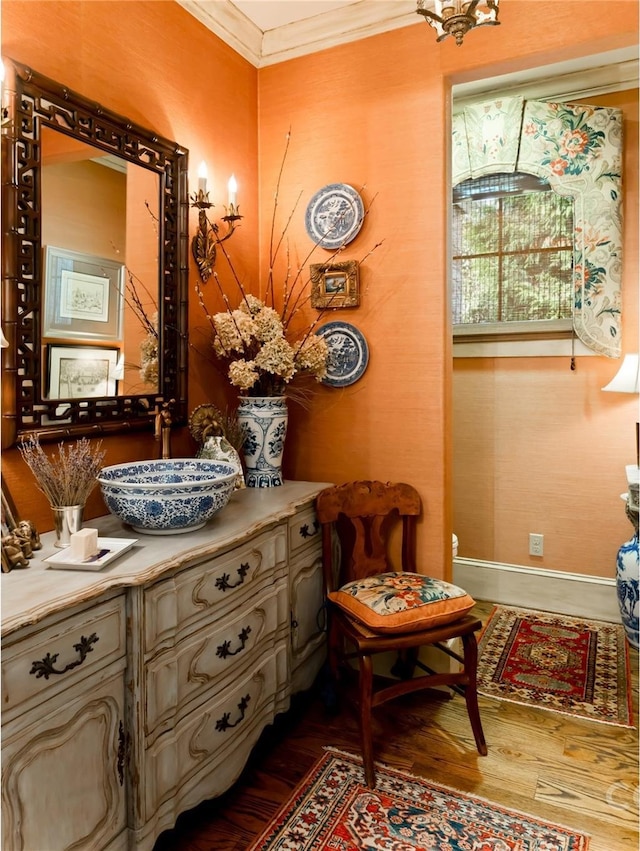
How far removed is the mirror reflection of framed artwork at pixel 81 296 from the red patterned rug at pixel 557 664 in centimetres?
211

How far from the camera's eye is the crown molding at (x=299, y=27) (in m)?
2.37

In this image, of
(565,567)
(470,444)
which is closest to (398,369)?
(470,444)

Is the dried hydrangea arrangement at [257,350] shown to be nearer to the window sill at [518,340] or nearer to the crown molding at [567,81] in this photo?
the window sill at [518,340]

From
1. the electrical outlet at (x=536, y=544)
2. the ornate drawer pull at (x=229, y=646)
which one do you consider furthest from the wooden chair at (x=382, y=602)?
the electrical outlet at (x=536, y=544)

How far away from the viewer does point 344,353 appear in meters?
2.59

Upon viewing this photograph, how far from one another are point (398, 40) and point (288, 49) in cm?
53

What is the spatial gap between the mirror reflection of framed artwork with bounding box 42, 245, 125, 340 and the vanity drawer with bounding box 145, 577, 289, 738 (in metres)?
0.99

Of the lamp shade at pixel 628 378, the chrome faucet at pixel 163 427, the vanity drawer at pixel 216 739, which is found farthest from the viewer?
the lamp shade at pixel 628 378

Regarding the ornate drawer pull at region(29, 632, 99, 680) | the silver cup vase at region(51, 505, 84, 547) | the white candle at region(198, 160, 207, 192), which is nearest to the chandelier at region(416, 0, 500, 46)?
the white candle at region(198, 160, 207, 192)

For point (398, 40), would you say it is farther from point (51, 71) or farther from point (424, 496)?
point (424, 496)

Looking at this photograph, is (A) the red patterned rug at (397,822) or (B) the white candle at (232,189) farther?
(B) the white candle at (232,189)

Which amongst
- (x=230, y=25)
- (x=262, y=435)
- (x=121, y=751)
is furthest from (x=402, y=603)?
(x=230, y=25)

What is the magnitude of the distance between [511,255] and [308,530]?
207cm

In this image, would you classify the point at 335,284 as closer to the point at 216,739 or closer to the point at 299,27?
the point at 299,27
